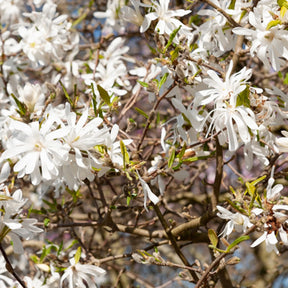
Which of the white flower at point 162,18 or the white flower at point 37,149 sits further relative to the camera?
the white flower at point 162,18

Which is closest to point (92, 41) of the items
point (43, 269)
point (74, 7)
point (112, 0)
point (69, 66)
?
point (112, 0)

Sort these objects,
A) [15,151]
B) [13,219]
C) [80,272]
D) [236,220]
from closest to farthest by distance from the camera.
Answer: [15,151] < [236,220] < [13,219] < [80,272]

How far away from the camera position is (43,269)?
58.7 inches

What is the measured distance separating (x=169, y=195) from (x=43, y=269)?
3.22ft

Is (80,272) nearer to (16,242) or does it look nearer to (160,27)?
(16,242)

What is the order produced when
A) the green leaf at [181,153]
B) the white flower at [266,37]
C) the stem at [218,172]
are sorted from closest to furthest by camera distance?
the white flower at [266,37] < the green leaf at [181,153] < the stem at [218,172]

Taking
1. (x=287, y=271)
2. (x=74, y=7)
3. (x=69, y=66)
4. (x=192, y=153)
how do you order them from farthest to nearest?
1. (x=74, y=7)
2. (x=287, y=271)
3. (x=69, y=66)
4. (x=192, y=153)

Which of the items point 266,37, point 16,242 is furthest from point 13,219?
point 266,37

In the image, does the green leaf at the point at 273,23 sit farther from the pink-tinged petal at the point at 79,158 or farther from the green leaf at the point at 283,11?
the pink-tinged petal at the point at 79,158

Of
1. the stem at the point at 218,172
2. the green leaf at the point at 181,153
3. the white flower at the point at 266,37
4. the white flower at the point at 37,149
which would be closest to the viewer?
the white flower at the point at 37,149

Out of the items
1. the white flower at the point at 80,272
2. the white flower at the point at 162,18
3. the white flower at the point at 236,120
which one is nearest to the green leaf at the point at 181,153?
the white flower at the point at 236,120

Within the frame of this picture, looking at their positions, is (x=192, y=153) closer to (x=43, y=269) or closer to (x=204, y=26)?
(x=204, y=26)

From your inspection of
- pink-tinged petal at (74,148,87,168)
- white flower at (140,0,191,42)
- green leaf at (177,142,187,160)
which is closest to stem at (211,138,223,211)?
green leaf at (177,142,187,160)

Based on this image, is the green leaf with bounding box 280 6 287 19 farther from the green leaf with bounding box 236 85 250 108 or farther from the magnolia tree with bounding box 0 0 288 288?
the green leaf with bounding box 236 85 250 108
